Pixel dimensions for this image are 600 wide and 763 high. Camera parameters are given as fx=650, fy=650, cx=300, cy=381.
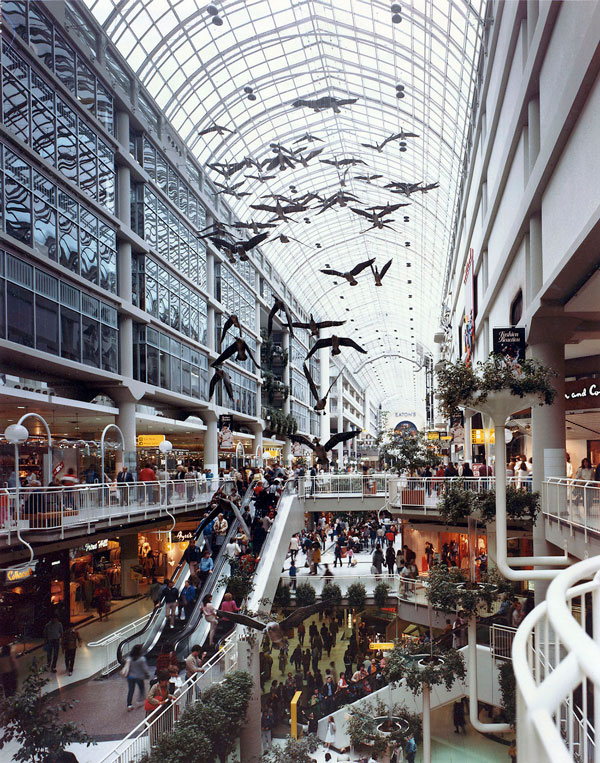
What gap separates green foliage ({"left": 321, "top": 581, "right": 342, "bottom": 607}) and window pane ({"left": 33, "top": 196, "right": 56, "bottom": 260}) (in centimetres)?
1417

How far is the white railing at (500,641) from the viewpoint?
15.8 m

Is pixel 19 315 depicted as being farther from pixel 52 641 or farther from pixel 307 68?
pixel 307 68

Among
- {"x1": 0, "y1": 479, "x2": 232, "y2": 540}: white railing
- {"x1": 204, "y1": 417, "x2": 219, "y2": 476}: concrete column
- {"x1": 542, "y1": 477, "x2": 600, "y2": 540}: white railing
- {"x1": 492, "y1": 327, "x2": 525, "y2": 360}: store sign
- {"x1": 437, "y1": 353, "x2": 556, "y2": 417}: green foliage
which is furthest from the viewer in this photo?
{"x1": 204, "y1": 417, "x2": 219, "y2": 476}: concrete column

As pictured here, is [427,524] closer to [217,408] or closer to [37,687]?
[37,687]

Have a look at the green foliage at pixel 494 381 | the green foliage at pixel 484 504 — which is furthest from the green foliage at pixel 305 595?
the green foliage at pixel 494 381

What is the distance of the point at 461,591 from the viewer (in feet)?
47.4

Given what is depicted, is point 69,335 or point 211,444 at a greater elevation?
point 69,335

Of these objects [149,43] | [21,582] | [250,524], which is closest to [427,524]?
[250,524]

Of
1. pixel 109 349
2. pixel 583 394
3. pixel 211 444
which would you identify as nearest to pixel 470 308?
pixel 583 394

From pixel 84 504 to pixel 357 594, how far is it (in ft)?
36.3

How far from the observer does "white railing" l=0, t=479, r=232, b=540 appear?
42.8 feet

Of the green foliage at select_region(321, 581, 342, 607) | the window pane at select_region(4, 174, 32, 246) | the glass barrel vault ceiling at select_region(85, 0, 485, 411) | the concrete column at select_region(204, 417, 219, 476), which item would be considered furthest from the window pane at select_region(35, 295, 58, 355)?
the concrete column at select_region(204, 417, 219, 476)

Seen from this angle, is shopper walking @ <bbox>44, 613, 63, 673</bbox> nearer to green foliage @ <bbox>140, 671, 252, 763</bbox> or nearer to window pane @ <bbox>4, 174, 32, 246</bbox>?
green foliage @ <bbox>140, 671, 252, 763</bbox>

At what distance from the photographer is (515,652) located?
2354 mm
